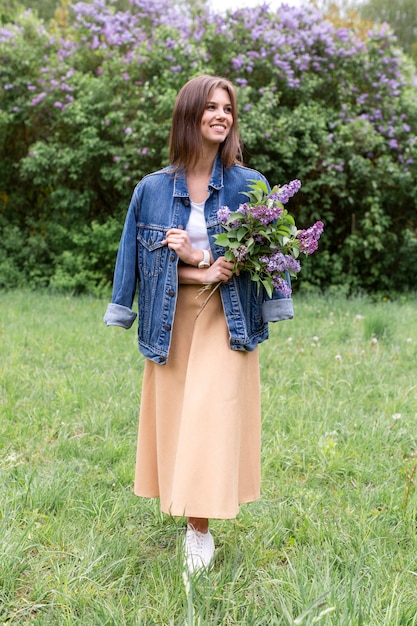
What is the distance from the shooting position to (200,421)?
244 centimetres

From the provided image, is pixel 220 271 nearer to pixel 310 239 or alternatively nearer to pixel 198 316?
pixel 198 316

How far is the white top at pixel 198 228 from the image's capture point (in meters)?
2.55

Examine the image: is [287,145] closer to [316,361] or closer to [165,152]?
[165,152]

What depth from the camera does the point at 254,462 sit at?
106 inches

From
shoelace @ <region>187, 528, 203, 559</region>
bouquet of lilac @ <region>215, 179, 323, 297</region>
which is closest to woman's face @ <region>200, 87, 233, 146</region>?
bouquet of lilac @ <region>215, 179, 323, 297</region>

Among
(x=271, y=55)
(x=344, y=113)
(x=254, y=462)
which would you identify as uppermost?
(x=271, y=55)

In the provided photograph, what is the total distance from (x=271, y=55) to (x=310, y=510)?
7.30 metres

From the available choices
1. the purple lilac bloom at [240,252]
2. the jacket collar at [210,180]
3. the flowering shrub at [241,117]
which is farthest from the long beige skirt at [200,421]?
the flowering shrub at [241,117]

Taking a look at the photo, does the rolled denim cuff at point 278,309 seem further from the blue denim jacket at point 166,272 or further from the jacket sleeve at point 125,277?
the jacket sleeve at point 125,277

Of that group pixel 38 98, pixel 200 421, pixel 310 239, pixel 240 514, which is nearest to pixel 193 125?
pixel 310 239

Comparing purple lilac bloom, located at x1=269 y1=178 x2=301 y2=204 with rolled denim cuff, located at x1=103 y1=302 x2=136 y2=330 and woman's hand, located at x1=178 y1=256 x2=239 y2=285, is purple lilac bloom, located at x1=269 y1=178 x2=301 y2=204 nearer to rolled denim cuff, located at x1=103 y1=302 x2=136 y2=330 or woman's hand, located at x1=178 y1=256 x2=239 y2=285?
woman's hand, located at x1=178 y1=256 x2=239 y2=285

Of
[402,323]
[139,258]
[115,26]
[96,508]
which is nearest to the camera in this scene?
[139,258]

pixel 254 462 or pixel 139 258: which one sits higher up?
pixel 139 258

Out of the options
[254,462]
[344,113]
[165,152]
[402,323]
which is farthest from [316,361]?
[344,113]
